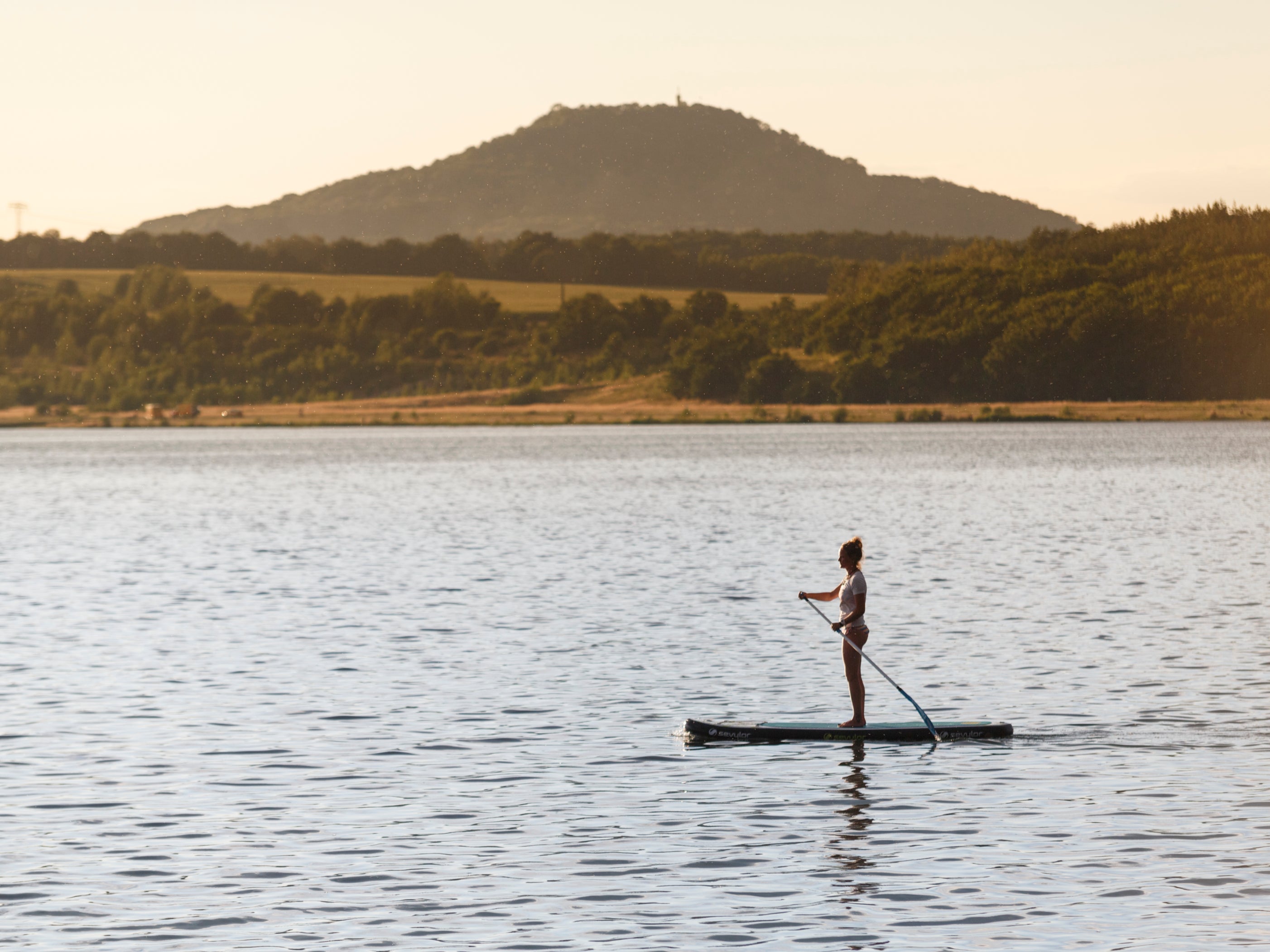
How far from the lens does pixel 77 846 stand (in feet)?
63.6

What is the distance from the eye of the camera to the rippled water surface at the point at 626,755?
54.1 ft

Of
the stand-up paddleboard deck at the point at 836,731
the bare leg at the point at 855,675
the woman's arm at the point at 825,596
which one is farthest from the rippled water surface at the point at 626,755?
the woman's arm at the point at 825,596

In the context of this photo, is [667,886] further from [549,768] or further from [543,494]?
[543,494]

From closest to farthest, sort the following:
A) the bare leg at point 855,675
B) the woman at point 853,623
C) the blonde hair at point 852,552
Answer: the blonde hair at point 852,552
the woman at point 853,623
the bare leg at point 855,675

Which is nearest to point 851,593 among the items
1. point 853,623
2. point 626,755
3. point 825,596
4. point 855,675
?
point 853,623

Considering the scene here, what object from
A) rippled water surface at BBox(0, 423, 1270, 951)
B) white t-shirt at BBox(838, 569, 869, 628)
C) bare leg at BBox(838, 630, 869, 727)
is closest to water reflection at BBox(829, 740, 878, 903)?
rippled water surface at BBox(0, 423, 1270, 951)

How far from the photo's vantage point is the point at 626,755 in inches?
953

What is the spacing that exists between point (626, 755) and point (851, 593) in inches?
153

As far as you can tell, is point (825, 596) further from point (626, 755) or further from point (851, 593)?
point (626, 755)

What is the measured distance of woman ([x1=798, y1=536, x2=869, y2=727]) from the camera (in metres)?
24.1

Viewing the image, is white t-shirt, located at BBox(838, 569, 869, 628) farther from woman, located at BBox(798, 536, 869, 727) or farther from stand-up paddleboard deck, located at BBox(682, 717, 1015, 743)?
stand-up paddleboard deck, located at BBox(682, 717, 1015, 743)

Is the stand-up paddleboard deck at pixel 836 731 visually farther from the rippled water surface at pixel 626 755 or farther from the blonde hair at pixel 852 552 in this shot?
the blonde hair at pixel 852 552

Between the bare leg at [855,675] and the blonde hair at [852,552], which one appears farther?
the bare leg at [855,675]

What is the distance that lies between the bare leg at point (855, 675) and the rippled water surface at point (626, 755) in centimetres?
53
